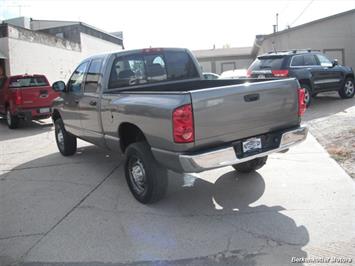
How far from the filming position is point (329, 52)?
21.0m

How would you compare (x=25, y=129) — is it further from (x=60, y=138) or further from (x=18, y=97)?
(x=60, y=138)

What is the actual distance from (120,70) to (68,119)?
2.05 m

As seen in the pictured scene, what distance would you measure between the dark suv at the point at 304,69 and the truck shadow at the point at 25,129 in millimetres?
6991

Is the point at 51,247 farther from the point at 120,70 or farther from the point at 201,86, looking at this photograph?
the point at 201,86

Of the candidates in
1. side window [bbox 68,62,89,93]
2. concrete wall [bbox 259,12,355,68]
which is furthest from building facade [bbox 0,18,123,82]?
concrete wall [bbox 259,12,355,68]

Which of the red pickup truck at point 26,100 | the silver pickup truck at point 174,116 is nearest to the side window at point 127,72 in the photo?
the silver pickup truck at point 174,116

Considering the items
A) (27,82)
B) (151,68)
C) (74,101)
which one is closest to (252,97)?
(151,68)

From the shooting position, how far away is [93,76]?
6.52 m

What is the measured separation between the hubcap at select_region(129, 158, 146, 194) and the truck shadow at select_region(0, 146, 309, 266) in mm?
228

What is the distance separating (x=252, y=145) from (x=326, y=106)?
944cm

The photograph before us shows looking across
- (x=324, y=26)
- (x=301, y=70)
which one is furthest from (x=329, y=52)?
(x=301, y=70)

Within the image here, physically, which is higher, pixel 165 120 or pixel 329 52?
pixel 329 52

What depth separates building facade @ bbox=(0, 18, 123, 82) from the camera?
18922 millimetres

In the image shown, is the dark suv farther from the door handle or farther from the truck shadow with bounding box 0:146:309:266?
the door handle
